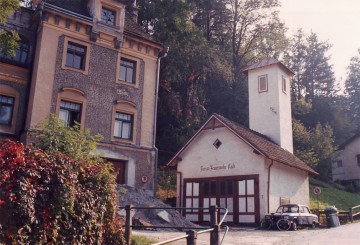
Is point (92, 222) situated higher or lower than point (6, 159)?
lower

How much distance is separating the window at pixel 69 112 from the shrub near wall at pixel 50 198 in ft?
40.6

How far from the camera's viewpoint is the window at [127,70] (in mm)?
23761

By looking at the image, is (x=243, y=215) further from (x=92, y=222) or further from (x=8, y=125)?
(x=92, y=222)

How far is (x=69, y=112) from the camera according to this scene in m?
21.4

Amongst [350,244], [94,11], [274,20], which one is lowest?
[350,244]

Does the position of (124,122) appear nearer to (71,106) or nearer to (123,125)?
(123,125)

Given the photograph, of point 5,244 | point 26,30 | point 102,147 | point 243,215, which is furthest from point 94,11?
point 5,244

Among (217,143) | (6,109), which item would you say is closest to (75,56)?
(6,109)

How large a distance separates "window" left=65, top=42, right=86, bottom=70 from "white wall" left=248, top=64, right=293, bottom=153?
44.8ft

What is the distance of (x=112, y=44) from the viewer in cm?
2325

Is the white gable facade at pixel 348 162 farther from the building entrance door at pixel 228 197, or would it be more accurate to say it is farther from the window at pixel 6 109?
the window at pixel 6 109

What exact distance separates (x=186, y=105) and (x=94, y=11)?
17284 mm

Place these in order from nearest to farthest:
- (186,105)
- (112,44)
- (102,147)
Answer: (102,147) < (112,44) < (186,105)

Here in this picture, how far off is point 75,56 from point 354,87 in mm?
58815
